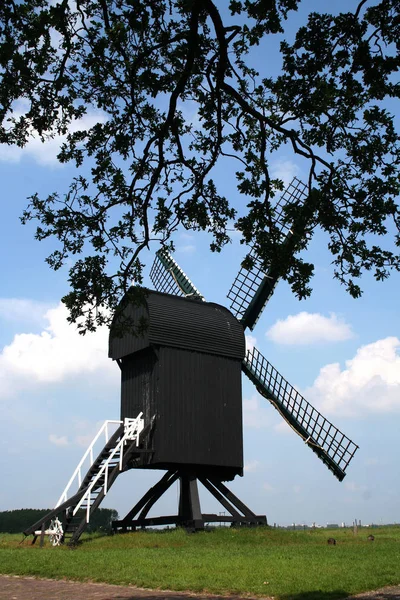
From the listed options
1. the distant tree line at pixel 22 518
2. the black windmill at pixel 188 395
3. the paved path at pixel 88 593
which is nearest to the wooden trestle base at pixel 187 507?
the black windmill at pixel 188 395

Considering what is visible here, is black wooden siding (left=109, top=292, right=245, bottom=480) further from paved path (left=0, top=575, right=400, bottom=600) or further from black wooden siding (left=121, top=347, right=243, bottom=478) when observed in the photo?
paved path (left=0, top=575, right=400, bottom=600)

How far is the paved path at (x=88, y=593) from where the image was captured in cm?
1139

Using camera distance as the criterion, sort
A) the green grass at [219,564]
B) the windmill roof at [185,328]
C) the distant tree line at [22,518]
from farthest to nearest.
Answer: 1. the distant tree line at [22,518]
2. the windmill roof at [185,328]
3. the green grass at [219,564]

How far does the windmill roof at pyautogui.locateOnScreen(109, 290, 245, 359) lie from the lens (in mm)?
24469

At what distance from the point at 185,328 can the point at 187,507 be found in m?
6.62

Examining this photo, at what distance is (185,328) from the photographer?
25219mm

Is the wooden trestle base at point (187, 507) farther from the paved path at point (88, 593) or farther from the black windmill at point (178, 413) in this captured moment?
the paved path at point (88, 593)

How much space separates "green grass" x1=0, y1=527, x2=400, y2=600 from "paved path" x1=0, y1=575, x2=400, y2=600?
0.36 metres

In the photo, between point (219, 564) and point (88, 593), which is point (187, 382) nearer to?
point (219, 564)

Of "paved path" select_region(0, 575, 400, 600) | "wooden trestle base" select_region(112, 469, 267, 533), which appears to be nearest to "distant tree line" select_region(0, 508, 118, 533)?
"wooden trestle base" select_region(112, 469, 267, 533)

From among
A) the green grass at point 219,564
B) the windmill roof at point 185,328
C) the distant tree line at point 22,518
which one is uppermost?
the windmill roof at point 185,328

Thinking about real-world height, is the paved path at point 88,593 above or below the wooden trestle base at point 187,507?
below

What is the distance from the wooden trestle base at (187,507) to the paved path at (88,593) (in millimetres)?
11228

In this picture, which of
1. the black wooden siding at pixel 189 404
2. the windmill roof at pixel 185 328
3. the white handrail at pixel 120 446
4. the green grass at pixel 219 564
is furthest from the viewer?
the windmill roof at pixel 185 328
